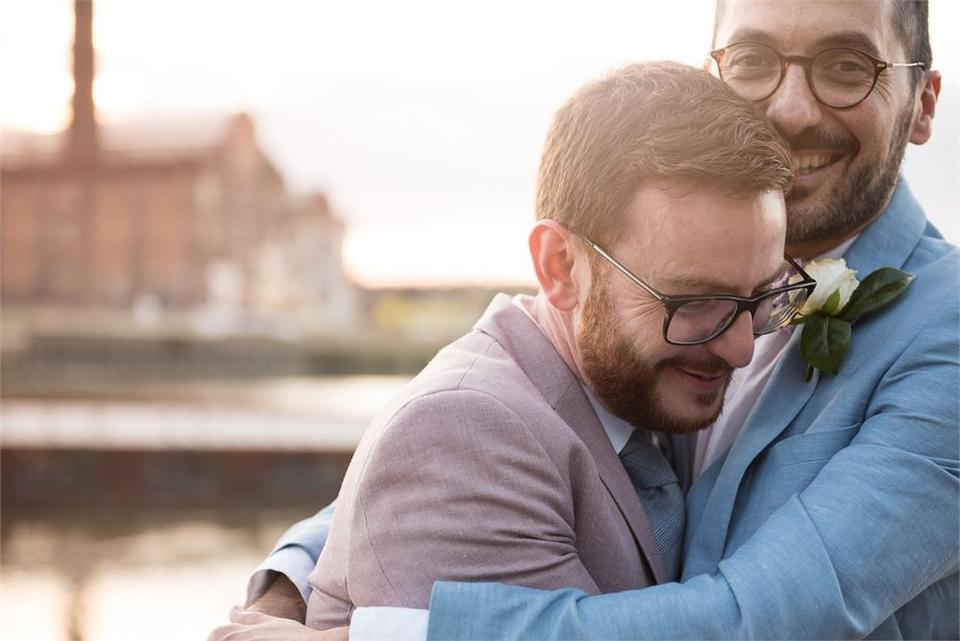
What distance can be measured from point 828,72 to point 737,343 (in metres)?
0.41

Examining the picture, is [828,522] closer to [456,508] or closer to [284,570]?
[456,508]

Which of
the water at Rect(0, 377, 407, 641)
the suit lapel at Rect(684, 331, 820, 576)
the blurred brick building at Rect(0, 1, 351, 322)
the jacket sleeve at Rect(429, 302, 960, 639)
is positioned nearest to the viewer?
the jacket sleeve at Rect(429, 302, 960, 639)

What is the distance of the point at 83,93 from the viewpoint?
122 feet

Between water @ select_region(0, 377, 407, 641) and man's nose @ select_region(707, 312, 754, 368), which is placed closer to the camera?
man's nose @ select_region(707, 312, 754, 368)

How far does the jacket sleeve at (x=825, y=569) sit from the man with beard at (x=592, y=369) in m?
0.05

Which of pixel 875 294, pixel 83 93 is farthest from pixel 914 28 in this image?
pixel 83 93

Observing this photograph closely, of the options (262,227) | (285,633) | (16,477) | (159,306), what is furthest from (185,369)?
(285,633)

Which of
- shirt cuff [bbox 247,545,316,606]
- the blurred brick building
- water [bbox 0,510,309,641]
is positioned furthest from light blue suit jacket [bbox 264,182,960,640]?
the blurred brick building

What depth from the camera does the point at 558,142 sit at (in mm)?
1336

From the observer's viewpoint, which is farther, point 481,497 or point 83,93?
point 83,93

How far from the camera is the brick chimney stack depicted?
36.3m

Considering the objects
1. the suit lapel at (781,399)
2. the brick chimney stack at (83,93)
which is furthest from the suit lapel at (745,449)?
the brick chimney stack at (83,93)

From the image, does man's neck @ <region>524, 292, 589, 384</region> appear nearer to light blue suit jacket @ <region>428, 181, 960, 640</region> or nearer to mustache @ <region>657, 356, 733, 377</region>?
mustache @ <region>657, 356, 733, 377</region>

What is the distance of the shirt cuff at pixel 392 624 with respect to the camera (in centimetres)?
112
